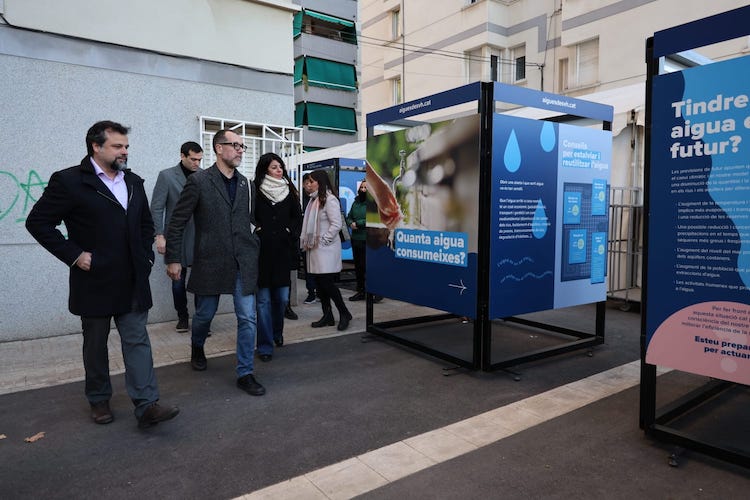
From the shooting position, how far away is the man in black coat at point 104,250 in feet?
10.6

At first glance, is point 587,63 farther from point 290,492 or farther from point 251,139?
point 290,492

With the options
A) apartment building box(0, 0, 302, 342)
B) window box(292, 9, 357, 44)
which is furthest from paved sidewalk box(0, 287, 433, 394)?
window box(292, 9, 357, 44)

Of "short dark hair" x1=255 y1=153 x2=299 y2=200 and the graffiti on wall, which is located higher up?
"short dark hair" x1=255 y1=153 x2=299 y2=200

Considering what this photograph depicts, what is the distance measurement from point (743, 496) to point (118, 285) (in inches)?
142

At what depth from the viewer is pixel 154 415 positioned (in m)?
3.38

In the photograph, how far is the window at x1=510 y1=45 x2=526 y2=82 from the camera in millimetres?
18797

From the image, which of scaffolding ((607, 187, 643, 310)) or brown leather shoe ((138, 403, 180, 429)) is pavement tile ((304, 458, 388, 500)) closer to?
brown leather shoe ((138, 403, 180, 429))

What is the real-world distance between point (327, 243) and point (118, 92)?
2.90m

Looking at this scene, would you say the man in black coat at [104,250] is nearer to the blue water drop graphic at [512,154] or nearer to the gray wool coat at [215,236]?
the gray wool coat at [215,236]

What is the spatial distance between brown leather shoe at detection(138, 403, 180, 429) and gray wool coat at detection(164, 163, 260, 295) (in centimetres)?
104

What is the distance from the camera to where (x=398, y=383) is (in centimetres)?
435

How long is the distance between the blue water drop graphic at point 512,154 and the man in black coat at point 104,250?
282 centimetres

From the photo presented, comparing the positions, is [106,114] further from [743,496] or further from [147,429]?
[743,496]

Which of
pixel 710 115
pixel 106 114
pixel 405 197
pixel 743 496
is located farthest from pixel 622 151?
pixel 106 114
